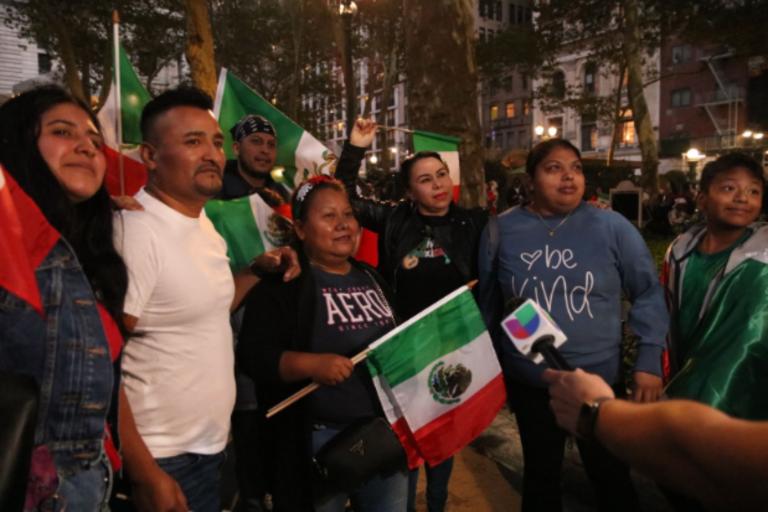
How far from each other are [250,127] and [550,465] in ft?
9.46

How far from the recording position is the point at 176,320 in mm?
2074

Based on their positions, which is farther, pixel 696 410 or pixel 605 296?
pixel 605 296

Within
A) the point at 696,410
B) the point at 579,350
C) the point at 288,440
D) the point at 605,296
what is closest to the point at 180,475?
the point at 288,440

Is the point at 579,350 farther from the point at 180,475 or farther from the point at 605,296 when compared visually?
the point at 180,475

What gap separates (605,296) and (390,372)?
48.4 inches

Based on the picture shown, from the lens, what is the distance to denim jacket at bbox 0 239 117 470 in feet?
4.88

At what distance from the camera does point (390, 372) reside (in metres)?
2.63

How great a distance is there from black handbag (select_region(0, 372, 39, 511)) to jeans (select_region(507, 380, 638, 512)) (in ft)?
7.81

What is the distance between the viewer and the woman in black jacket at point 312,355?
2537 millimetres

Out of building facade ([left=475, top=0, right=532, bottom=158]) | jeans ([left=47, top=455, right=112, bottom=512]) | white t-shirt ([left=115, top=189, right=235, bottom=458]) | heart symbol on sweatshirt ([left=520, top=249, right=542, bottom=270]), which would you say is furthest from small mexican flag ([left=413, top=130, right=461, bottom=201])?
building facade ([left=475, top=0, right=532, bottom=158])

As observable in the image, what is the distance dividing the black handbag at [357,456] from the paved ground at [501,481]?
5.05ft

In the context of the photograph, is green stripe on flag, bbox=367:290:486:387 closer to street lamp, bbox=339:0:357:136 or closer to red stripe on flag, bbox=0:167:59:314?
red stripe on flag, bbox=0:167:59:314

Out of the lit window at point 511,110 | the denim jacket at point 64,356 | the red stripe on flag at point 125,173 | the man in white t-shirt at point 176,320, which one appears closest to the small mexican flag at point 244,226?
the red stripe on flag at point 125,173

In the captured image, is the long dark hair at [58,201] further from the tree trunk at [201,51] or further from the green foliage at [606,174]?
the green foliage at [606,174]
